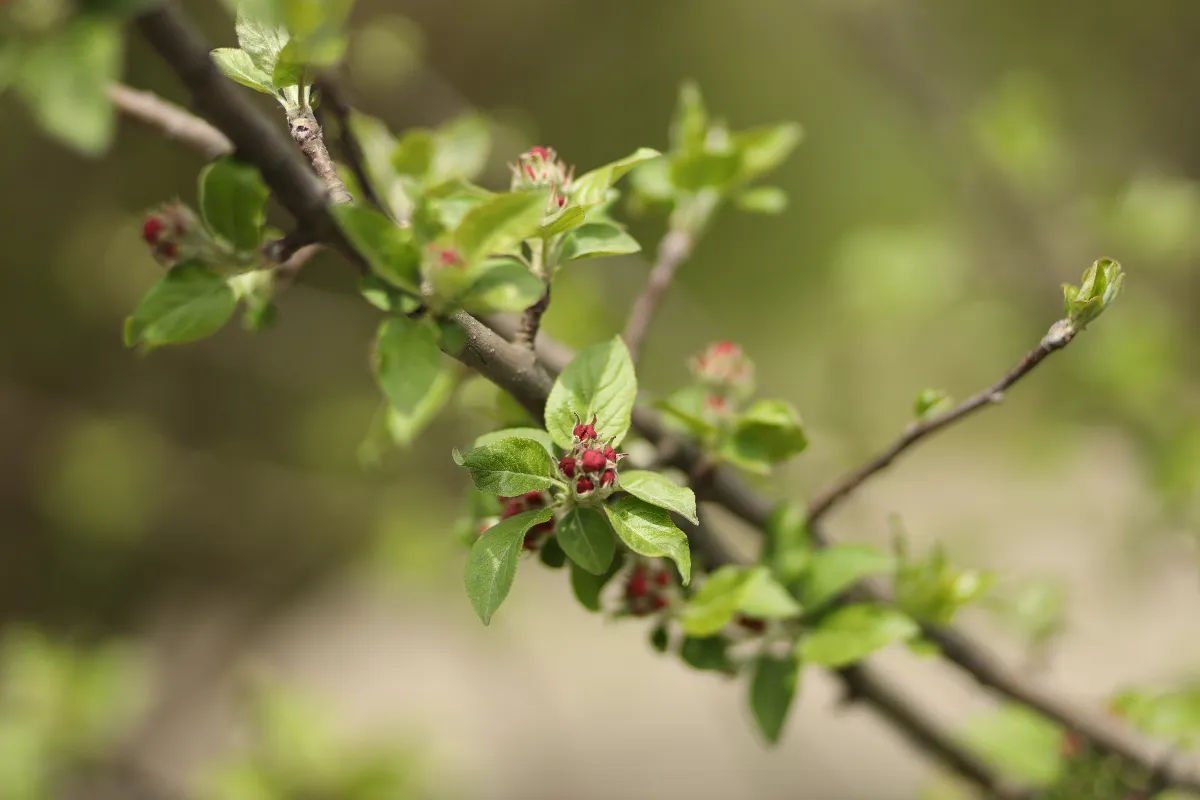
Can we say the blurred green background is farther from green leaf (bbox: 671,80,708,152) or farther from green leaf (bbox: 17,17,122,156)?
green leaf (bbox: 17,17,122,156)

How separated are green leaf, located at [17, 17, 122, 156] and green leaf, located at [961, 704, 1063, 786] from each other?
0.64 metres

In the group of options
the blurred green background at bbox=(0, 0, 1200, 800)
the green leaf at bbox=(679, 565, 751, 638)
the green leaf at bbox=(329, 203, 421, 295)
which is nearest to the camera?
the green leaf at bbox=(329, 203, 421, 295)

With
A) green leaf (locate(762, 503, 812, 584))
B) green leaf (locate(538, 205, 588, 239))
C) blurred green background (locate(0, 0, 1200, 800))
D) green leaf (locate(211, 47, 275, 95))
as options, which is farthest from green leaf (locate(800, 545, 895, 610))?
blurred green background (locate(0, 0, 1200, 800))

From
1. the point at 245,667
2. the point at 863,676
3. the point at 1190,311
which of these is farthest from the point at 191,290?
the point at 1190,311

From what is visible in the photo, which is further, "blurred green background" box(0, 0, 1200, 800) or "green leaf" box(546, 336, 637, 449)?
"blurred green background" box(0, 0, 1200, 800)

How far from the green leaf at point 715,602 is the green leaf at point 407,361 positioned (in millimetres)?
175

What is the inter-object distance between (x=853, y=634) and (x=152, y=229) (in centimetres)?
37

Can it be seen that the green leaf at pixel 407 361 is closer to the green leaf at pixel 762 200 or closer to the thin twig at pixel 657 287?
the thin twig at pixel 657 287

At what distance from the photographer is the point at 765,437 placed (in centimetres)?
44

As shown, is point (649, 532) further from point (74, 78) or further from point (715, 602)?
point (74, 78)

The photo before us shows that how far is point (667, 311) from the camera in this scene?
4.71 ft

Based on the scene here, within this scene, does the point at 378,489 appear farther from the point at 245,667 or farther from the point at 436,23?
the point at 436,23


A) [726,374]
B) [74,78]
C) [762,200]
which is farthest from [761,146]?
[74,78]

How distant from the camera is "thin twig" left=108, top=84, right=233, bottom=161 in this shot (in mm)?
444
